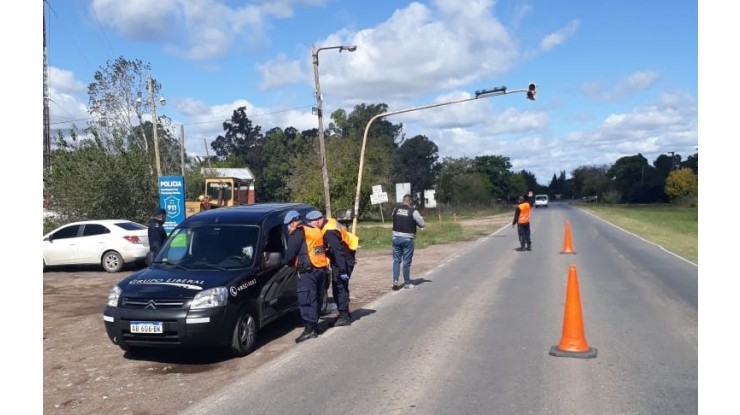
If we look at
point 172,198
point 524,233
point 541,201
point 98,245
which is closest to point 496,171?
point 541,201

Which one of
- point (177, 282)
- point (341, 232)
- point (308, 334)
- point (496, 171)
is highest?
point (496, 171)

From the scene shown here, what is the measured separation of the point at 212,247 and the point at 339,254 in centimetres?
170

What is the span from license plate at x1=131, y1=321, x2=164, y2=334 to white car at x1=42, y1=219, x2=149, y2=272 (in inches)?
444

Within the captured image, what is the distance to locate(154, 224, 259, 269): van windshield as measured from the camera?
30.2ft

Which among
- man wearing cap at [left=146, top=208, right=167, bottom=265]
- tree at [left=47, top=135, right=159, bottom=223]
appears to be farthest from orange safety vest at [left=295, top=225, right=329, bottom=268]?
tree at [left=47, top=135, right=159, bottom=223]

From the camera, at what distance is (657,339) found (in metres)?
8.57

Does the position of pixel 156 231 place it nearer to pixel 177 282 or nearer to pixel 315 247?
pixel 315 247

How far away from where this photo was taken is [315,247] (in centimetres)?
931

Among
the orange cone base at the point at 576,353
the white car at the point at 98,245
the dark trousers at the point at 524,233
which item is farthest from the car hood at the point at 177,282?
the dark trousers at the point at 524,233

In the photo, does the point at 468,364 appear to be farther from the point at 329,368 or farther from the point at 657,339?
the point at 657,339

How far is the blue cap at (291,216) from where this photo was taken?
388 inches

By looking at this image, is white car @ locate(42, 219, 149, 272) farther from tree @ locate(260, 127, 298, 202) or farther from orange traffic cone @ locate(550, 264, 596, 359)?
tree @ locate(260, 127, 298, 202)

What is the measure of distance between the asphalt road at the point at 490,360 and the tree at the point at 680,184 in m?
95.9

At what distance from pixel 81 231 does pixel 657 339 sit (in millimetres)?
15469
